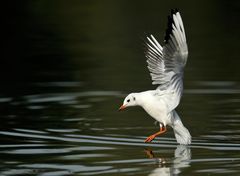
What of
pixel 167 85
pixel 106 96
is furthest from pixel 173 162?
pixel 106 96

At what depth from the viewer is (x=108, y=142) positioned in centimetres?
1209

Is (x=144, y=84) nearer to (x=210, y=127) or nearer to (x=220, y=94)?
(x=220, y=94)

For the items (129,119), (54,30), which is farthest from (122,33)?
(129,119)

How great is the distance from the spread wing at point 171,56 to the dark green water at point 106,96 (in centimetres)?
86

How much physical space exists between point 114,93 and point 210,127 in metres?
3.64

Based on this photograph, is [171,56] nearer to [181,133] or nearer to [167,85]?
[167,85]

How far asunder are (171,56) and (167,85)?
0.53m

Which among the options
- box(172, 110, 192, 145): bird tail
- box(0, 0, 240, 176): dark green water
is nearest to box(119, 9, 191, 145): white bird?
box(172, 110, 192, 145): bird tail

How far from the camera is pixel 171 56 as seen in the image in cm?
1152

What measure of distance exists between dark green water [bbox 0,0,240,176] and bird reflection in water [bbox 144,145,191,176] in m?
0.01

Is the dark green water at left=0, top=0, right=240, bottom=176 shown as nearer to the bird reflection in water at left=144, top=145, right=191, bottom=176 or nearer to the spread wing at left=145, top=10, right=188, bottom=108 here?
the bird reflection in water at left=144, top=145, right=191, bottom=176

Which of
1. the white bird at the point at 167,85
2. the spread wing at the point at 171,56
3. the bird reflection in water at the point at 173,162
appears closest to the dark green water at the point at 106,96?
the bird reflection in water at the point at 173,162

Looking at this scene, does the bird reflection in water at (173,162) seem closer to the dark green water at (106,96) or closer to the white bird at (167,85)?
the dark green water at (106,96)

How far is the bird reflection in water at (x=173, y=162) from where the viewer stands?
10.1 meters
